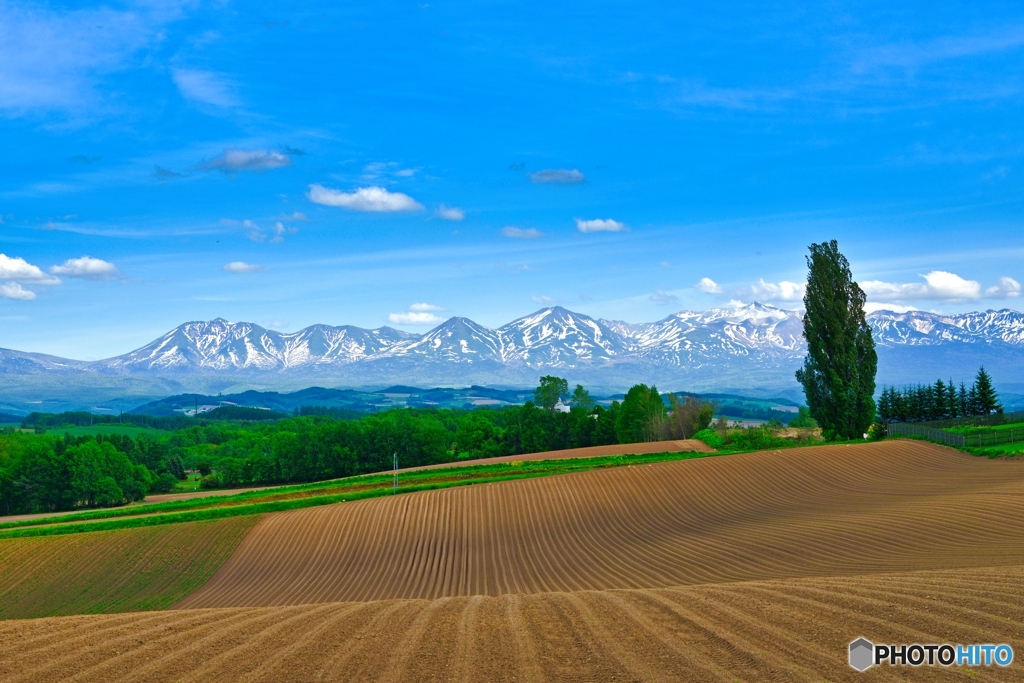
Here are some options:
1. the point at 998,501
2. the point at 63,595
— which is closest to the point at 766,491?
the point at 998,501

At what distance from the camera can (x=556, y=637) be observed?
1524 cm

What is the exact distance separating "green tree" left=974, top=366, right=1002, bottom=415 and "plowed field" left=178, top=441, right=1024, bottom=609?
1335 inches

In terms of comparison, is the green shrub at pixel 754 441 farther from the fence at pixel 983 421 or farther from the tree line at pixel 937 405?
the tree line at pixel 937 405

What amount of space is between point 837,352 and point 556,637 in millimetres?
51886

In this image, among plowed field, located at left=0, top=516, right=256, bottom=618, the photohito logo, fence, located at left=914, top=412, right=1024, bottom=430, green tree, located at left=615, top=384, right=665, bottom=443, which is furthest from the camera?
green tree, located at left=615, top=384, right=665, bottom=443

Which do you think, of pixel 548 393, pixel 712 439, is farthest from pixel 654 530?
pixel 548 393

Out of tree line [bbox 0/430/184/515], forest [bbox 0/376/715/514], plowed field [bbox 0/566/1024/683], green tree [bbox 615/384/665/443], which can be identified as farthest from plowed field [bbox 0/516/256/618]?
green tree [bbox 615/384/665/443]

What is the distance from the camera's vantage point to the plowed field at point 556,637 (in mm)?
13227

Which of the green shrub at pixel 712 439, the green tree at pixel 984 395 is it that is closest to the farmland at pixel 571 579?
the green shrub at pixel 712 439

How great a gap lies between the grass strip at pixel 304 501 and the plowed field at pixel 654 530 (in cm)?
428

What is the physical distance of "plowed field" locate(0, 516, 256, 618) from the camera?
33219 millimetres

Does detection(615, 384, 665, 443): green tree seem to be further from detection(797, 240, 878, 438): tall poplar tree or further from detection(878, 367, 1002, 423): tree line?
detection(797, 240, 878, 438): tall poplar tree

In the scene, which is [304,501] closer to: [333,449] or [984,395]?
[333,449]

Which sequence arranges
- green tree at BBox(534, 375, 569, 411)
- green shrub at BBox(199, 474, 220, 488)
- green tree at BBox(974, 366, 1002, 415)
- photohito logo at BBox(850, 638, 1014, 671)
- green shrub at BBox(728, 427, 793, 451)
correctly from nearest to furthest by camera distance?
photohito logo at BBox(850, 638, 1014, 671) → green shrub at BBox(728, 427, 793, 451) → green tree at BBox(974, 366, 1002, 415) → green shrub at BBox(199, 474, 220, 488) → green tree at BBox(534, 375, 569, 411)
